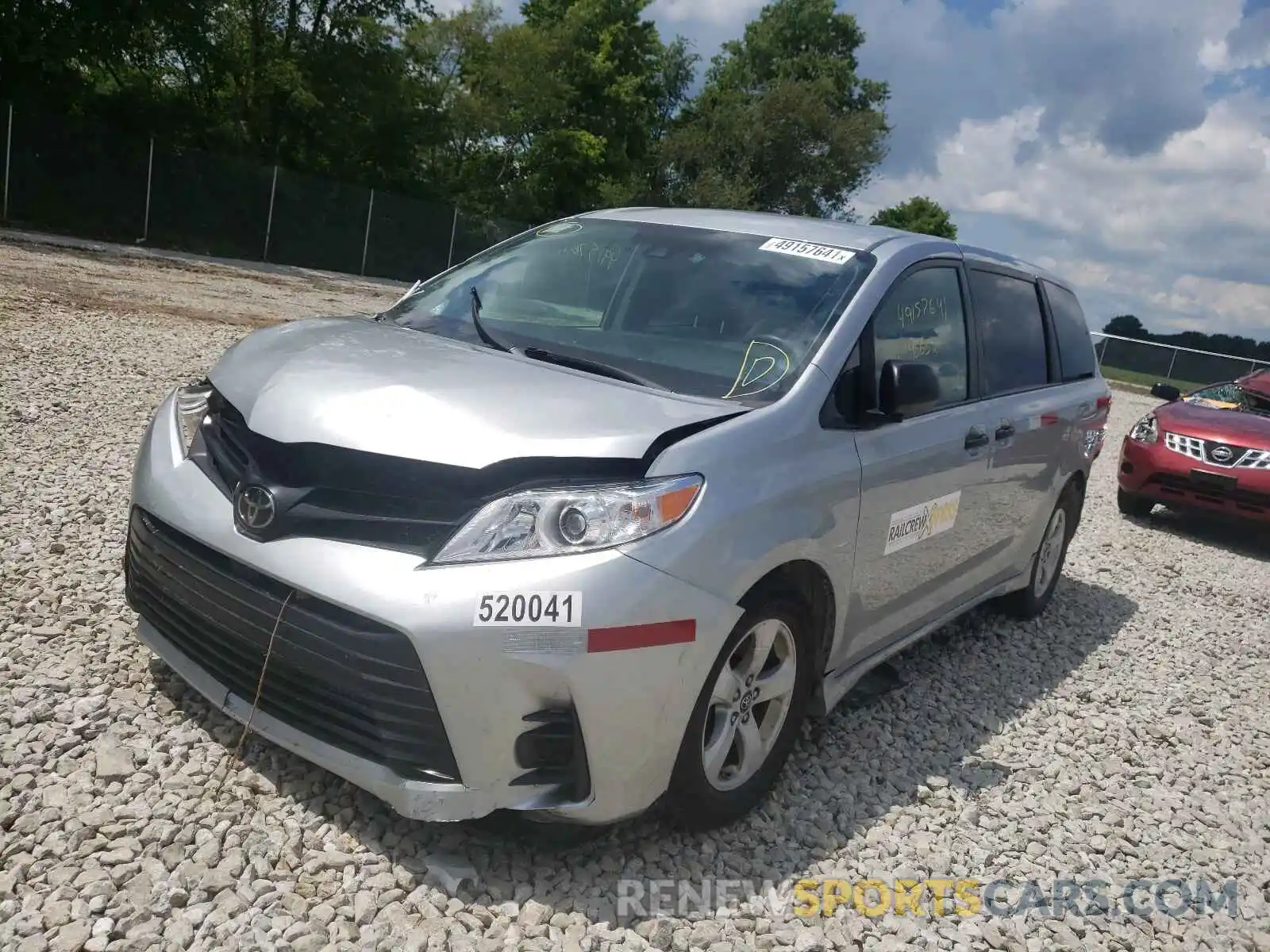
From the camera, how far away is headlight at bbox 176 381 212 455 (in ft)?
11.0

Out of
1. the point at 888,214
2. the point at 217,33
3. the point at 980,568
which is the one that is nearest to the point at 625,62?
the point at 217,33

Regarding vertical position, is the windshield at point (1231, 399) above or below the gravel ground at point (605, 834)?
above

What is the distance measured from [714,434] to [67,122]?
2325cm

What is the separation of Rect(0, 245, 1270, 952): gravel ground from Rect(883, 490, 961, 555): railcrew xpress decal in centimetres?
81

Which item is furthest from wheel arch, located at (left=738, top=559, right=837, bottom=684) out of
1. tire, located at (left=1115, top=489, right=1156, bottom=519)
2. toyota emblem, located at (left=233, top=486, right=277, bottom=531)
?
tire, located at (left=1115, top=489, right=1156, bottom=519)

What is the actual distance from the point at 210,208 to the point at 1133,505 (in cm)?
2142

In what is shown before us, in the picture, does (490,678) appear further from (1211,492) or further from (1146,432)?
(1146,432)

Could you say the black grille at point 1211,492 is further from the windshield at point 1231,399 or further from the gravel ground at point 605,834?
the gravel ground at point 605,834

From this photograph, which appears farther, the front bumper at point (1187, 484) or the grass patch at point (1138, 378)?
the grass patch at point (1138, 378)

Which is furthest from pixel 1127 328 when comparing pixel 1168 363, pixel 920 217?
pixel 920 217

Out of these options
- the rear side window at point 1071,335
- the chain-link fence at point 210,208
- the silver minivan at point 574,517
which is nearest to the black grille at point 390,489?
the silver minivan at point 574,517

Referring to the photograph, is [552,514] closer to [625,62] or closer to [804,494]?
[804,494]

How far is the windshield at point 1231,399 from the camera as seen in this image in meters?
9.81

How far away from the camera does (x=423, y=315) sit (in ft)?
13.2
